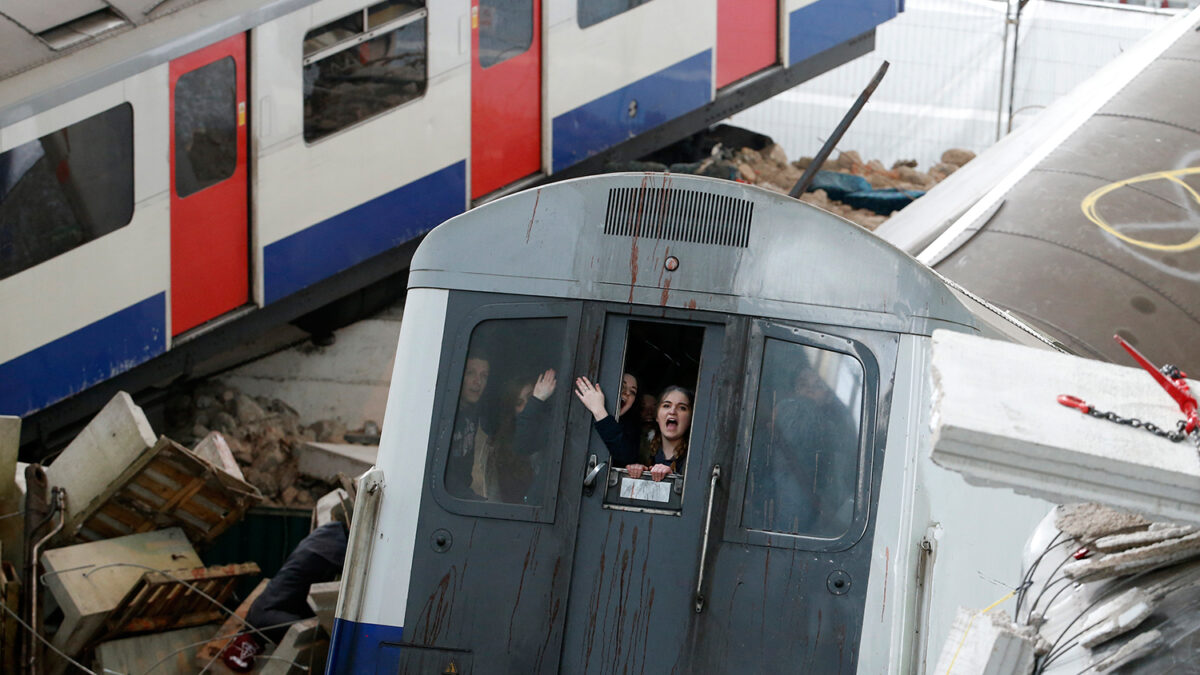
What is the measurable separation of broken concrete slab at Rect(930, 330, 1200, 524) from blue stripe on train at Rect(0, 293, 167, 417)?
864 cm

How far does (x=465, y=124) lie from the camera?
1073 centimetres

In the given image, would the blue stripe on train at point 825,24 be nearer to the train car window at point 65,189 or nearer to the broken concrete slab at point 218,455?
the train car window at point 65,189

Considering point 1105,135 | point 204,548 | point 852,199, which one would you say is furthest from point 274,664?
point 852,199

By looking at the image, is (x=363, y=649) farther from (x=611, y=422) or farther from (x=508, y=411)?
(x=611, y=422)

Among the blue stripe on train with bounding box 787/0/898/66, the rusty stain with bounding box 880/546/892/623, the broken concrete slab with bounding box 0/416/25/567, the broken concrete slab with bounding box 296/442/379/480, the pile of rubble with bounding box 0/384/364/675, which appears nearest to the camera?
the rusty stain with bounding box 880/546/892/623

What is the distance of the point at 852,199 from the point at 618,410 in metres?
9.27

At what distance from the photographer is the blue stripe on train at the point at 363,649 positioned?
483cm

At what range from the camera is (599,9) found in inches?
441

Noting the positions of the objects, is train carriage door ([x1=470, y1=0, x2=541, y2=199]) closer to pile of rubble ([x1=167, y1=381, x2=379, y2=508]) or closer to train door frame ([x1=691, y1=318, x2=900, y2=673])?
pile of rubble ([x1=167, y1=381, x2=379, y2=508])

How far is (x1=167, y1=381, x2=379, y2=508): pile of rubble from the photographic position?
404 inches

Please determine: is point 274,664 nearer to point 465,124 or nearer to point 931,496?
point 931,496

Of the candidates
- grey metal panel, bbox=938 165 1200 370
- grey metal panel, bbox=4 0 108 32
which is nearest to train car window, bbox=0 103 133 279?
grey metal panel, bbox=4 0 108 32

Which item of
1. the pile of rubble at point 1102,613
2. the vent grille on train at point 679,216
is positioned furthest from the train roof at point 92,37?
the pile of rubble at point 1102,613

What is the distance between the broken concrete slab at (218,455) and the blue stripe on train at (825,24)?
276 inches
